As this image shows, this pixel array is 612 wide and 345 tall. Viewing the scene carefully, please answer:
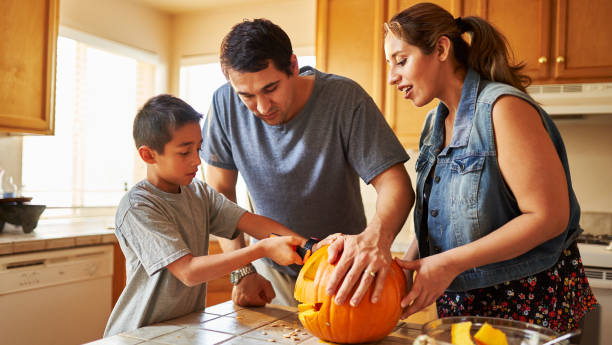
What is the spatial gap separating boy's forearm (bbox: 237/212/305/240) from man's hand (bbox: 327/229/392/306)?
0.44m

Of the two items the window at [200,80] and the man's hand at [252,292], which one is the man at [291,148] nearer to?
the man's hand at [252,292]

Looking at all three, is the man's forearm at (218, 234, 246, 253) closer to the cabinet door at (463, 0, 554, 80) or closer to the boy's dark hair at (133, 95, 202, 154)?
the boy's dark hair at (133, 95, 202, 154)

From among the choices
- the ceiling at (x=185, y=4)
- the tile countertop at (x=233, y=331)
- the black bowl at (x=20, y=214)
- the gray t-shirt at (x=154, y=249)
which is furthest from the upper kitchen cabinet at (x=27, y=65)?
the tile countertop at (x=233, y=331)

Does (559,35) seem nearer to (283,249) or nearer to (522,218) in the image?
(522,218)

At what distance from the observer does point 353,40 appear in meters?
3.31

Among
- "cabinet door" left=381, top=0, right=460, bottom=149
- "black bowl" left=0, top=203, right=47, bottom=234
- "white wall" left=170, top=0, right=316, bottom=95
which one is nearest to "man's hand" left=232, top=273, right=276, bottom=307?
"black bowl" left=0, top=203, right=47, bottom=234

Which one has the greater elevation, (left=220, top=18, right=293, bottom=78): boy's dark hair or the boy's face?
(left=220, top=18, right=293, bottom=78): boy's dark hair

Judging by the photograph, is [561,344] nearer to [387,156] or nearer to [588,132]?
[387,156]

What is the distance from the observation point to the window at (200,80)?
432cm

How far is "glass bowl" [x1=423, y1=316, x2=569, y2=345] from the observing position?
2.44 ft

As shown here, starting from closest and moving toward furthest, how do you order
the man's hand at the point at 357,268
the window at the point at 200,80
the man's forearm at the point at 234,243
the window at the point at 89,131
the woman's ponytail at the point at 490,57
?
1. the man's hand at the point at 357,268
2. the woman's ponytail at the point at 490,57
3. the man's forearm at the point at 234,243
4. the window at the point at 89,131
5. the window at the point at 200,80

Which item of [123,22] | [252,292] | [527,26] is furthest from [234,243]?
[123,22]

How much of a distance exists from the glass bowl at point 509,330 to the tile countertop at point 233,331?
247mm

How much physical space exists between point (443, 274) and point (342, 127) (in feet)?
1.91
